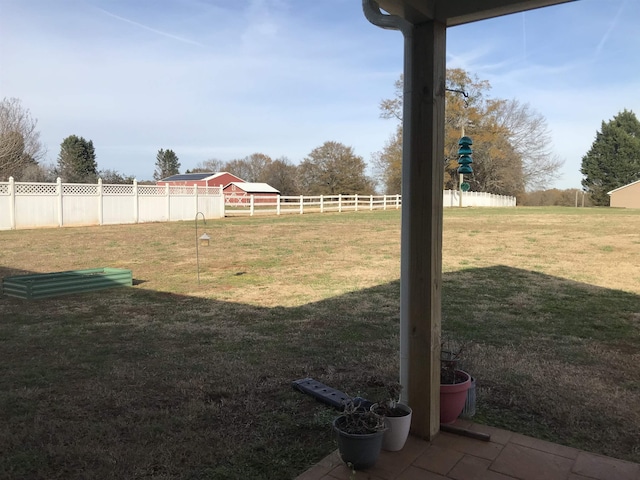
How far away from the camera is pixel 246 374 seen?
341 cm

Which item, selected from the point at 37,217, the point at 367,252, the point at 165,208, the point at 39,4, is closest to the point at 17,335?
the point at 39,4

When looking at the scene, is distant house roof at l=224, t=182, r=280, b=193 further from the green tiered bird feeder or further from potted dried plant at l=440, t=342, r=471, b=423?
potted dried plant at l=440, t=342, r=471, b=423

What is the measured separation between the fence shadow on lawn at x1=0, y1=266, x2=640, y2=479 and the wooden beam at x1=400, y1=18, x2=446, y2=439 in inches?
23.3

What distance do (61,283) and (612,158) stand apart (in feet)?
156

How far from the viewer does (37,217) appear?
17516mm

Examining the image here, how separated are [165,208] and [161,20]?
12782mm

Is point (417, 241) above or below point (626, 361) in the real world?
above

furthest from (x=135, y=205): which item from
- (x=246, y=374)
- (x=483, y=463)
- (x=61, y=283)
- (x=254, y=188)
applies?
(x=254, y=188)

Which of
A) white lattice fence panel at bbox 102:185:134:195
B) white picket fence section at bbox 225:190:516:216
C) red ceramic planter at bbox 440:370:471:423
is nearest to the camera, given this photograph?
red ceramic planter at bbox 440:370:471:423

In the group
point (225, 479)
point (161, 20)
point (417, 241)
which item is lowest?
point (225, 479)

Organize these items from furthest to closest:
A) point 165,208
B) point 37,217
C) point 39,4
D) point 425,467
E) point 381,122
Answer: point 381,122 < point 165,208 < point 37,217 < point 39,4 < point 425,467

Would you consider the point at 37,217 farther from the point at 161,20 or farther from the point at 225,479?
the point at 225,479

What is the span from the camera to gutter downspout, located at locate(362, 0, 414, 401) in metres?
2.22

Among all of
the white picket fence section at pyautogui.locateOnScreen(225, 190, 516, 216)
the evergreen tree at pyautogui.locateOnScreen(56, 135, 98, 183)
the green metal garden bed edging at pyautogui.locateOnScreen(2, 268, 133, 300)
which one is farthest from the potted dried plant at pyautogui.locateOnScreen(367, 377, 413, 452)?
the evergreen tree at pyautogui.locateOnScreen(56, 135, 98, 183)
